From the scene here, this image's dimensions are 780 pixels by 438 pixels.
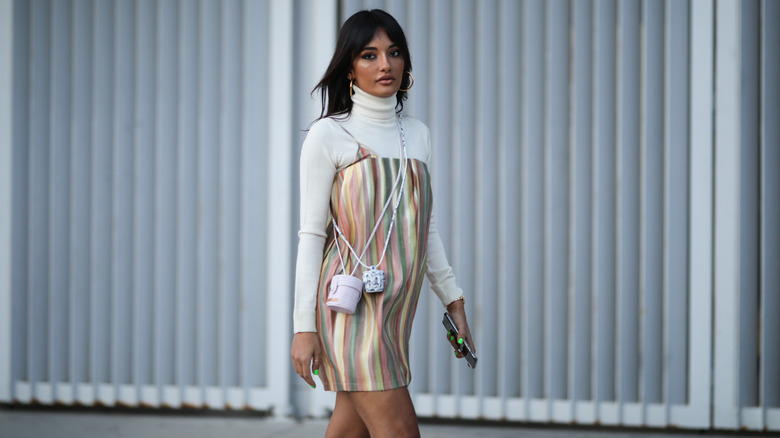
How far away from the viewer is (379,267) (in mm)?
1739

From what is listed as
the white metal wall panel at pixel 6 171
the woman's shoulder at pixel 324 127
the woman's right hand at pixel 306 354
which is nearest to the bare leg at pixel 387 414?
the woman's right hand at pixel 306 354

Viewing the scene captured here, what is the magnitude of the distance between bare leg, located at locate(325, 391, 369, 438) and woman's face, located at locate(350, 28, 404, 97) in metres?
0.73

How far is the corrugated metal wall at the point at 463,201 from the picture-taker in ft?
11.6

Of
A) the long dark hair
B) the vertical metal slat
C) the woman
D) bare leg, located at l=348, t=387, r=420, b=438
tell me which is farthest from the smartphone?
the vertical metal slat

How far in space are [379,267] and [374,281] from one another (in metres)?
0.05

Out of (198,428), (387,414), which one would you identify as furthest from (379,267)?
(198,428)

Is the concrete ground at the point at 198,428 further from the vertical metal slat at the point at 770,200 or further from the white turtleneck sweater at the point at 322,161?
the white turtleneck sweater at the point at 322,161

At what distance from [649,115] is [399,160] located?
85.4 inches

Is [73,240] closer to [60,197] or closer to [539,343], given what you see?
[60,197]

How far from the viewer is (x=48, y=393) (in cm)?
398

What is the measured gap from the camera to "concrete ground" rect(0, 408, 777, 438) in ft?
11.8

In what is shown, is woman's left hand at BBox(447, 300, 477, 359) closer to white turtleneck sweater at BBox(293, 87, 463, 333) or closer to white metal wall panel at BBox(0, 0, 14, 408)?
white turtleneck sweater at BBox(293, 87, 463, 333)

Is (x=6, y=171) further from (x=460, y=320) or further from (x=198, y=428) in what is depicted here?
(x=460, y=320)

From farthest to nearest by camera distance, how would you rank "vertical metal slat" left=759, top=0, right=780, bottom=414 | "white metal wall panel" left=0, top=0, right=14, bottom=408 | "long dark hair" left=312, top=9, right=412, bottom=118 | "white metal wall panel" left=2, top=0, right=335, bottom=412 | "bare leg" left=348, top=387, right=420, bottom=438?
"white metal wall panel" left=0, top=0, right=14, bottom=408
"white metal wall panel" left=2, top=0, right=335, bottom=412
"vertical metal slat" left=759, top=0, right=780, bottom=414
"long dark hair" left=312, top=9, right=412, bottom=118
"bare leg" left=348, top=387, right=420, bottom=438
